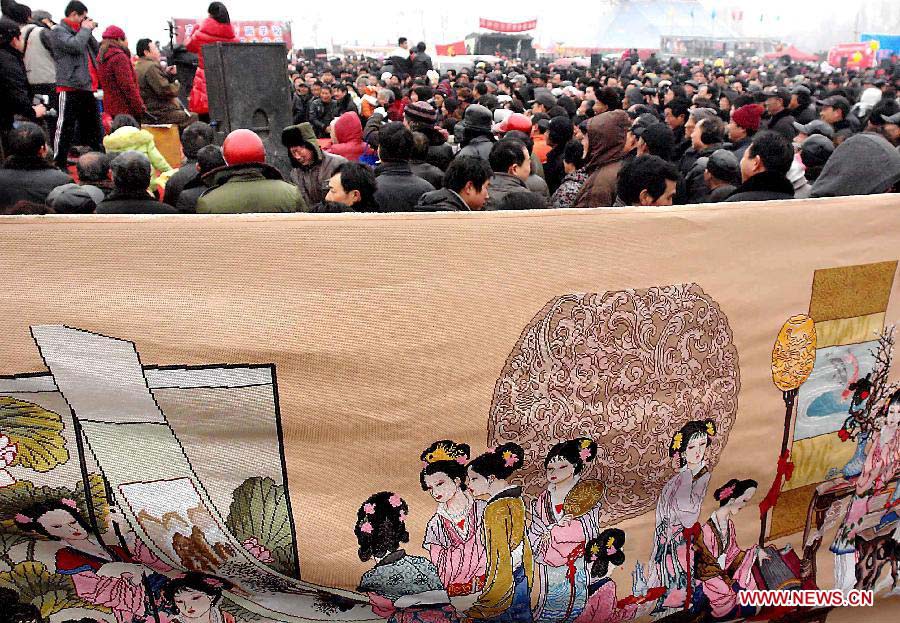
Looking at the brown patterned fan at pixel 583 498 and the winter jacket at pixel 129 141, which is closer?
the brown patterned fan at pixel 583 498

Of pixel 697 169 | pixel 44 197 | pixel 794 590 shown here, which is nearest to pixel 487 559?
pixel 794 590

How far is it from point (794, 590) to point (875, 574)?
0.32m

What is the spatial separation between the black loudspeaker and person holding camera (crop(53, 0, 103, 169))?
7.98ft

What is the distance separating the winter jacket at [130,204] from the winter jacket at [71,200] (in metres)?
0.12

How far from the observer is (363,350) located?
1.73 meters

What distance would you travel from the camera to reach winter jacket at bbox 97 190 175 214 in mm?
3580

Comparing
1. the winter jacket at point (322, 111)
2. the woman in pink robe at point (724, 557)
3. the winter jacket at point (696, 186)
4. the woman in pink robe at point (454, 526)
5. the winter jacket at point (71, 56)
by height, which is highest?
the winter jacket at point (71, 56)

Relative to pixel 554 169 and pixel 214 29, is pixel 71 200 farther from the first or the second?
pixel 554 169

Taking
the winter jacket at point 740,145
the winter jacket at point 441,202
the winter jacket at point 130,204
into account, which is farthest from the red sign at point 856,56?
the winter jacket at point 130,204

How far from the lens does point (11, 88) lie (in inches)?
275

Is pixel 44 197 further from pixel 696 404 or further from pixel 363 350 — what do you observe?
pixel 696 404

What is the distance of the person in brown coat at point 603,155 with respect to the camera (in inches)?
176

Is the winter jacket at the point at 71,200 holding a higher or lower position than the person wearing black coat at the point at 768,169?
lower

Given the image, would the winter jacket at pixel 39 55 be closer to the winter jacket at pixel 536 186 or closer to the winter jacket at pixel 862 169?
the winter jacket at pixel 536 186
